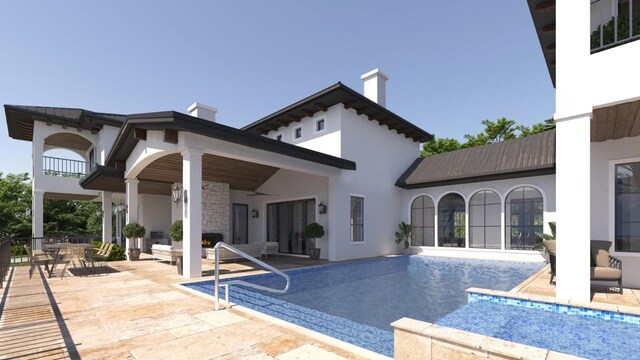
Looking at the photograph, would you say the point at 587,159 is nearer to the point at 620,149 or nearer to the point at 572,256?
the point at 572,256

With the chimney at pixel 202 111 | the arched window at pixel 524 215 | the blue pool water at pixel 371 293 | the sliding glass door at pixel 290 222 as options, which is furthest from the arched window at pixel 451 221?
the chimney at pixel 202 111

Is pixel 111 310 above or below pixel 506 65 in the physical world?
below

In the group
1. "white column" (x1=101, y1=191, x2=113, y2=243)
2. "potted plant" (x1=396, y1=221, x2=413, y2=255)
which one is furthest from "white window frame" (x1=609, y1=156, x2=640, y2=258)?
"white column" (x1=101, y1=191, x2=113, y2=243)

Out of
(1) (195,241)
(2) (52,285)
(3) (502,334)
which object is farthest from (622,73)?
(2) (52,285)

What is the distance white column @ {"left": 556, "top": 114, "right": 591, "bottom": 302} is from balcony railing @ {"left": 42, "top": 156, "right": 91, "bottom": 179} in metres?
25.7

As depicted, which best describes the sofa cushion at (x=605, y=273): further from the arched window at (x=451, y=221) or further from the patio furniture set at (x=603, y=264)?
the arched window at (x=451, y=221)

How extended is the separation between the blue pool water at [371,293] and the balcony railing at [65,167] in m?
19.5

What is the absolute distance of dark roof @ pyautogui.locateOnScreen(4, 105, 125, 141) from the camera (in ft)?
59.9

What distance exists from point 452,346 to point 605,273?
20.4 ft

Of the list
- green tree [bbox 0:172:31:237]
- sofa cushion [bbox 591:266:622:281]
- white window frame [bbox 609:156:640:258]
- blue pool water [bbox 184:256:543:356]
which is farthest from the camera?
green tree [bbox 0:172:31:237]

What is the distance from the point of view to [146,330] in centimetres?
462

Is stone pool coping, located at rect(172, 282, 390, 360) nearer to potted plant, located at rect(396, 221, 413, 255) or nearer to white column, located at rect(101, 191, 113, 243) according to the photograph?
potted plant, located at rect(396, 221, 413, 255)

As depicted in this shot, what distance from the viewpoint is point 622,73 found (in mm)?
5625

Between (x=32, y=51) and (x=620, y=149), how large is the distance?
60.9 ft
